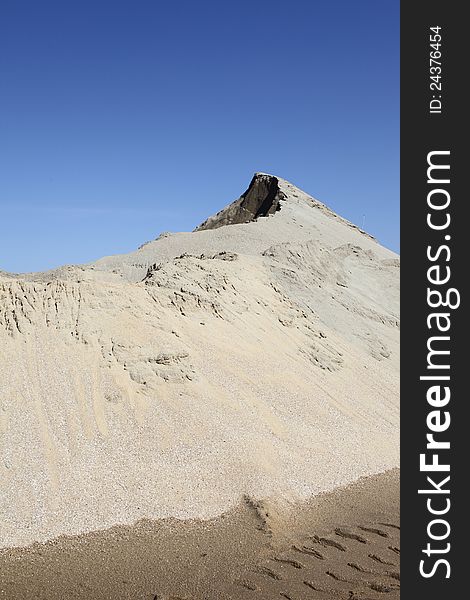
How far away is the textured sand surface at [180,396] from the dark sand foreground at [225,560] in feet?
1.32

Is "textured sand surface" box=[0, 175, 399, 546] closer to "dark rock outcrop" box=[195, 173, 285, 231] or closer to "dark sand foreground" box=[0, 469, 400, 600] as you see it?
"dark sand foreground" box=[0, 469, 400, 600]

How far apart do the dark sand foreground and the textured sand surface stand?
40 centimetres

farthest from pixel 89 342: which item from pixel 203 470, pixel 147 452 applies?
pixel 203 470

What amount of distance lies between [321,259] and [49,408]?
42.7 ft

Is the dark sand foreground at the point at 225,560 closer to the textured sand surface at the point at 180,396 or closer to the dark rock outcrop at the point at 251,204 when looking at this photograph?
the textured sand surface at the point at 180,396

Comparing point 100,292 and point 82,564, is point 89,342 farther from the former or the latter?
point 82,564

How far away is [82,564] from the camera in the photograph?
9008mm

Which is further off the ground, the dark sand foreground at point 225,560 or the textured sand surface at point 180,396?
the textured sand surface at point 180,396

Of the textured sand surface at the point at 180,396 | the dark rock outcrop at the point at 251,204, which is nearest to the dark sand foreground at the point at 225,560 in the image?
the textured sand surface at the point at 180,396

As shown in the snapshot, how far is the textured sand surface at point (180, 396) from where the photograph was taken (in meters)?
10.6

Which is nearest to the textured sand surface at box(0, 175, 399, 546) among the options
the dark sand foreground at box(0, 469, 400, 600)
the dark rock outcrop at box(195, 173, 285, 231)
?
the dark sand foreground at box(0, 469, 400, 600)

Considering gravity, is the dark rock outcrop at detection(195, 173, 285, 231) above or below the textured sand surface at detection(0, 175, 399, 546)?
above

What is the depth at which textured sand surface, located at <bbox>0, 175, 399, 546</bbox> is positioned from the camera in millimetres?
10625

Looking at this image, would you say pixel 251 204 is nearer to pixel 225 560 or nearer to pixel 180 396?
pixel 180 396
